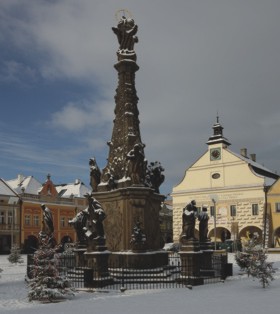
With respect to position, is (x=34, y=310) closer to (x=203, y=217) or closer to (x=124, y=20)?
(x=203, y=217)

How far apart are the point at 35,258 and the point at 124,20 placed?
11.4 metres

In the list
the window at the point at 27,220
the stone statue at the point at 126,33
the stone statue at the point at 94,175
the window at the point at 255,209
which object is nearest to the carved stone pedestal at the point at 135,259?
the stone statue at the point at 94,175

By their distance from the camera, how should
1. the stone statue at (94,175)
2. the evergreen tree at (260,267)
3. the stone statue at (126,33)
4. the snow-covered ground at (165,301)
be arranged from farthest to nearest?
1. the stone statue at (126,33)
2. the stone statue at (94,175)
3. the evergreen tree at (260,267)
4. the snow-covered ground at (165,301)

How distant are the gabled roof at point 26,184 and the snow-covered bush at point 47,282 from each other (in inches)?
1605

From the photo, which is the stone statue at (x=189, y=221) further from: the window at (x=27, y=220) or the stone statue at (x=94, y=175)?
the window at (x=27, y=220)

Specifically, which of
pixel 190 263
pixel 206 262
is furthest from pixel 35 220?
pixel 190 263

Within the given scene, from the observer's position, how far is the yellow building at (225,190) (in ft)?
142

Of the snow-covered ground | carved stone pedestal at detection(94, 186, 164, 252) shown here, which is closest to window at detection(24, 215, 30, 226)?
carved stone pedestal at detection(94, 186, 164, 252)

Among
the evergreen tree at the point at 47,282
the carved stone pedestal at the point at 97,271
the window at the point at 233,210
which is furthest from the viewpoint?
the window at the point at 233,210

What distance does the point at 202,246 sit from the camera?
60.5 feet

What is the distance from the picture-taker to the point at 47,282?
40.7 feet

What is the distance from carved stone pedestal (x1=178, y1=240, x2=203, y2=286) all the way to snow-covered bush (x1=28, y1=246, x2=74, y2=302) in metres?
4.16

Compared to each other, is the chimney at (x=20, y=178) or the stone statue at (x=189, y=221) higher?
the chimney at (x=20, y=178)

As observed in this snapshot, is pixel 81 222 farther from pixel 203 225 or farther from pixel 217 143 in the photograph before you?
pixel 217 143
